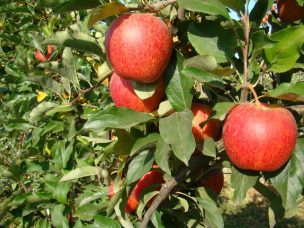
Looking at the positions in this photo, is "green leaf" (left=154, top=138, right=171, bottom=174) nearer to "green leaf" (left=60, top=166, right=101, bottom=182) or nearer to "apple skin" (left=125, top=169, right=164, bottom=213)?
"apple skin" (left=125, top=169, right=164, bottom=213)

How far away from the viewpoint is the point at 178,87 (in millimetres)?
872

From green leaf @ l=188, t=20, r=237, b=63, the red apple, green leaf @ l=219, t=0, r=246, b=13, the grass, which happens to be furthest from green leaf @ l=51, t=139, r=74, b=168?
the grass

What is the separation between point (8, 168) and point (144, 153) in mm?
841

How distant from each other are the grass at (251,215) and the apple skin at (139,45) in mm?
3385

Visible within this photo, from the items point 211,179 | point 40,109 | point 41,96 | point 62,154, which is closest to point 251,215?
point 41,96

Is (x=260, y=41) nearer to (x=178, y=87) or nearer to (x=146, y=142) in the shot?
(x=178, y=87)

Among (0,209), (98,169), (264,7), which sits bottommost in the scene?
(0,209)

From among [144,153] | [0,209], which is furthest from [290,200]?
[0,209]

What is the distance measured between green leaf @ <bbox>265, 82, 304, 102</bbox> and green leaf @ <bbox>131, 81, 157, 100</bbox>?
0.23 metres

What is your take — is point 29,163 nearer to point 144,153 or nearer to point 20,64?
point 20,64

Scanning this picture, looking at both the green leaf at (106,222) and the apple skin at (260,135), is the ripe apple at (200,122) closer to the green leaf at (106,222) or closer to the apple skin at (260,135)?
the apple skin at (260,135)

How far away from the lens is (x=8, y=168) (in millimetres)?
1607

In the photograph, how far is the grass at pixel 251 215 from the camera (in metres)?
4.31

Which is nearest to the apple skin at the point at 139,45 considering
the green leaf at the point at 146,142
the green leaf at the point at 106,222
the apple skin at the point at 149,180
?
the green leaf at the point at 146,142
